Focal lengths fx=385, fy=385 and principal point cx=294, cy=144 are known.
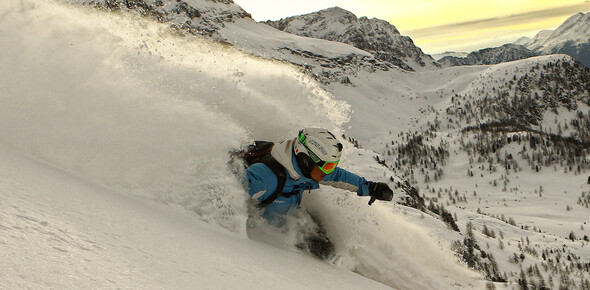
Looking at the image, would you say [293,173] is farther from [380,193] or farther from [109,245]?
[109,245]

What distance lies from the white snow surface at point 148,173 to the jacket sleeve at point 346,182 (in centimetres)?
31

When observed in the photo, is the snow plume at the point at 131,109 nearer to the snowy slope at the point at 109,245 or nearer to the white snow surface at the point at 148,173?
the white snow surface at the point at 148,173

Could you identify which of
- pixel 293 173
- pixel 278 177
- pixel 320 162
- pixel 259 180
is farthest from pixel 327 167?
pixel 259 180

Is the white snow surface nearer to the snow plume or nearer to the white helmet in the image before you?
the snow plume

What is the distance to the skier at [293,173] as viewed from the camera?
164 inches

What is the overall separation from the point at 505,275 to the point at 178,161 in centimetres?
1372

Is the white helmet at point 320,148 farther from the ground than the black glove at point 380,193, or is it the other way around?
the white helmet at point 320,148

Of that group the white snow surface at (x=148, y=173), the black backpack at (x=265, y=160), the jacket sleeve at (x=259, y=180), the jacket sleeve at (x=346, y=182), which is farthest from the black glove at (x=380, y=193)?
the jacket sleeve at (x=259, y=180)

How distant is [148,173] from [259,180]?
111 centimetres

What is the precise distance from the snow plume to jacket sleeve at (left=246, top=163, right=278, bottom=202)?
0.15 m

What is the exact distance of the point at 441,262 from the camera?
5375 millimetres

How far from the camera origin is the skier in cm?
417

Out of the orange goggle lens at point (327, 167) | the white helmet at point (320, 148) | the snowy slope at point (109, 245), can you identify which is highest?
the white helmet at point (320, 148)

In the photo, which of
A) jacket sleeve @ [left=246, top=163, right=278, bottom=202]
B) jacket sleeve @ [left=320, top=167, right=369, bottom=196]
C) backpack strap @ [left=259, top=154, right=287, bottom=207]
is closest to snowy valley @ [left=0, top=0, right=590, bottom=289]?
jacket sleeve @ [left=246, top=163, right=278, bottom=202]
